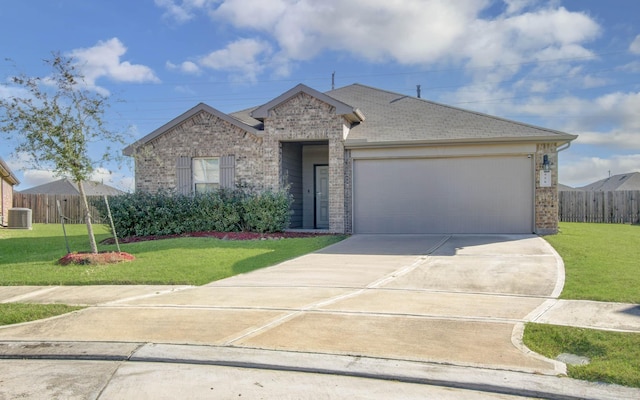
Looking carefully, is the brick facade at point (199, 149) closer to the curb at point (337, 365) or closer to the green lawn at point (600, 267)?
the green lawn at point (600, 267)

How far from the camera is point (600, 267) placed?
9508 mm

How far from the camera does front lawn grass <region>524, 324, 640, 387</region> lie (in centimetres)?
434

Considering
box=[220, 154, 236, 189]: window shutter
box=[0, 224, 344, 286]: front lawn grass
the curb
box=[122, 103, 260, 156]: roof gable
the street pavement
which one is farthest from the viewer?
box=[220, 154, 236, 189]: window shutter

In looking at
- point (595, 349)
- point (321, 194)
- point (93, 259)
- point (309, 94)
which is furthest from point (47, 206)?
point (595, 349)

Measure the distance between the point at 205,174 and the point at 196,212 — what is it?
1567 mm

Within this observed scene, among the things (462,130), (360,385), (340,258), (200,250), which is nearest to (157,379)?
(360,385)

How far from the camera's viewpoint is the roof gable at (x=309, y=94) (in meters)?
15.8

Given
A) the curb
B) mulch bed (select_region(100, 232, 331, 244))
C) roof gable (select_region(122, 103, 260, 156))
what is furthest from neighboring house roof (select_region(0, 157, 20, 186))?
the curb

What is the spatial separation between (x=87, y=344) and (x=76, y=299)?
2.74 meters

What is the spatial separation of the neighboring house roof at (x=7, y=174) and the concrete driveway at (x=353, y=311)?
19.5 m

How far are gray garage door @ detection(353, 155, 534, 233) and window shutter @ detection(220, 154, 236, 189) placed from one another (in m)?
4.07

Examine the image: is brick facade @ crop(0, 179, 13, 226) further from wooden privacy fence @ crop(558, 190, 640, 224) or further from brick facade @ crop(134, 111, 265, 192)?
wooden privacy fence @ crop(558, 190, 640, 224)

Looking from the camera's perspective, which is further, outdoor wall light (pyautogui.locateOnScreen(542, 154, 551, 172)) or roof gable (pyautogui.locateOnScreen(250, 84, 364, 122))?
roof gable (pyautogui.locateOnScreen(250, 84, 364, 122))

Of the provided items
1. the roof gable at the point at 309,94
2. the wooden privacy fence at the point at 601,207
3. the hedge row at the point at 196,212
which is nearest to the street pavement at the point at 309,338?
the hedge row at the point at 196,212
